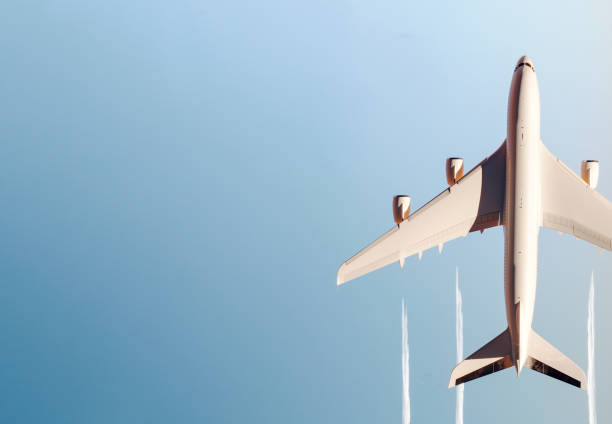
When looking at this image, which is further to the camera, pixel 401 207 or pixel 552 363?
pixel 401 207

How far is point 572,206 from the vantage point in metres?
17.3

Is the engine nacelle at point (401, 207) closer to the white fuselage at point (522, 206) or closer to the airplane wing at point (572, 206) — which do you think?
the white fuselage at point (522, 206)

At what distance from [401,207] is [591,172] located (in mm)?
6782

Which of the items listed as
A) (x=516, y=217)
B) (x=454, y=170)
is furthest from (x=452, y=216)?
(x=516, y=217)

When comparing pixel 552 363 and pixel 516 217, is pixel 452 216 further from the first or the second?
pixel 552 363

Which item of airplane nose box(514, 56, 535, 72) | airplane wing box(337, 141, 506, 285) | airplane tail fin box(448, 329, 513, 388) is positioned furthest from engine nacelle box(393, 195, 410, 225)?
airplane nose box(514, 56, 535, 72)

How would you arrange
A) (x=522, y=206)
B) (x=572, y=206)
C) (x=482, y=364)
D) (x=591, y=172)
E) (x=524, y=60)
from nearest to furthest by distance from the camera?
(x=482, y=364) < (x=522, y=206) < (x=591, y=172) < (x=524, y=60) < (x=572, y=206)

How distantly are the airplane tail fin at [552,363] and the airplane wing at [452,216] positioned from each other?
4.35 metres

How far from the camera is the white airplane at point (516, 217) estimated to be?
14.8 meters

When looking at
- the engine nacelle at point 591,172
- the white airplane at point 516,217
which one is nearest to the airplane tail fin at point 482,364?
the white airplane at point 516,217

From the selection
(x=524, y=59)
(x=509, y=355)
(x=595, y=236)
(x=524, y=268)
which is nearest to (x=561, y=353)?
(x=509, y=355)

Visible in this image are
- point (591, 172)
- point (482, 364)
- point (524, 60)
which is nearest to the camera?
point (482, 364)

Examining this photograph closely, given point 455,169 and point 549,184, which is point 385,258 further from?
point 549,184

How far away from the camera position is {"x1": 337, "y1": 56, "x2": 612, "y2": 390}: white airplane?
48.6 ft
